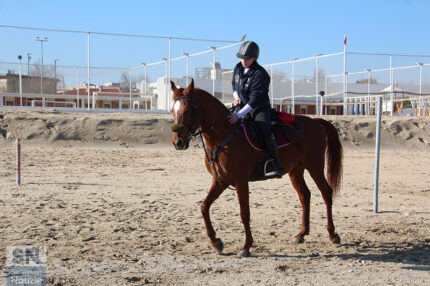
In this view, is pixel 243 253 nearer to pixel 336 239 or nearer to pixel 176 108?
pixel 336 239

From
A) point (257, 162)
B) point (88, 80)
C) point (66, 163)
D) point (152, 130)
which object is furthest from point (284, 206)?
point (88, 80)

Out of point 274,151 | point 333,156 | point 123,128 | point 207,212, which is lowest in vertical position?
point 207,212

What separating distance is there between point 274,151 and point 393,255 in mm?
2113

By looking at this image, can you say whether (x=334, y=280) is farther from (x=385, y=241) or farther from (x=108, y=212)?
(x=108, y=212)

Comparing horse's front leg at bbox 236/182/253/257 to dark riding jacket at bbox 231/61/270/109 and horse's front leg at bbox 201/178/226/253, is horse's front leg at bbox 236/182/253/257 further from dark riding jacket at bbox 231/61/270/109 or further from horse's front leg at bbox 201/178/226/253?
dark riding jacket at bbox 231/61/270/109

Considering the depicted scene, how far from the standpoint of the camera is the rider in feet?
19.7

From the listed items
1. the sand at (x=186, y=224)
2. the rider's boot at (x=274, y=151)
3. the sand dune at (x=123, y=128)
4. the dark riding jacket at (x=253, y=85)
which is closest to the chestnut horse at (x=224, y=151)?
the rider's boot at (x=274, y=151)

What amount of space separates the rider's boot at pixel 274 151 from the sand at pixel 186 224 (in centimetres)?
109

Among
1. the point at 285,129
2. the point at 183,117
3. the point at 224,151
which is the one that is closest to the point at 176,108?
the point at 183,117

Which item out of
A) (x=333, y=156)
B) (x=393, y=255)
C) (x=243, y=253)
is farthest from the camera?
(x=333, y=156)

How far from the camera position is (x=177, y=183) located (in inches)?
447

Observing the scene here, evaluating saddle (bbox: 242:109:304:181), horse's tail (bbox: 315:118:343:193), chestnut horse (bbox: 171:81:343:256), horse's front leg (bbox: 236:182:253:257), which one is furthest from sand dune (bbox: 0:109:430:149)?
horse's front leg (bbox: 236:182:253:257)

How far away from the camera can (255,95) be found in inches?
236

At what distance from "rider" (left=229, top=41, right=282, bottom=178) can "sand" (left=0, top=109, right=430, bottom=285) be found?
4.92 feet
